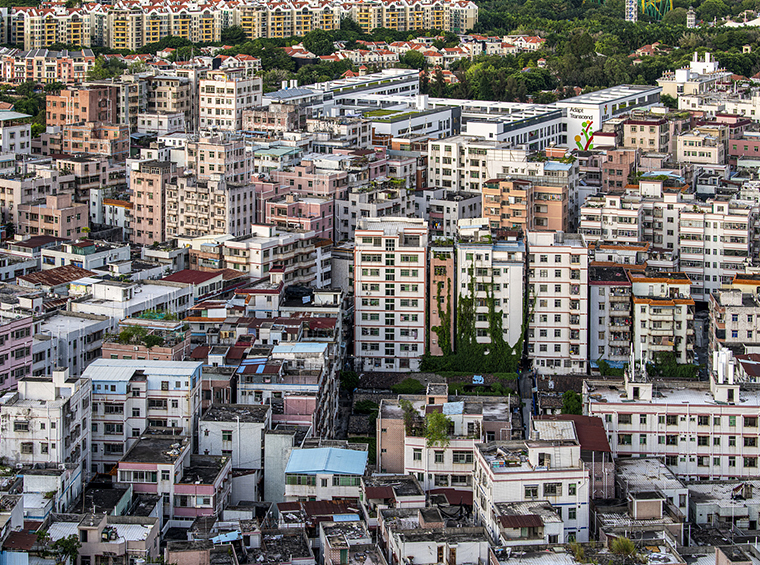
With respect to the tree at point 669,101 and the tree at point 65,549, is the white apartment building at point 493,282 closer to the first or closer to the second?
the tree at point 65,549

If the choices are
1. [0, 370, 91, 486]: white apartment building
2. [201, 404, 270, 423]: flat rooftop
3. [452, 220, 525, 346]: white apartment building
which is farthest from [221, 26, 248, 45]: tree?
[0, 370, 91, 486]: white apartment building

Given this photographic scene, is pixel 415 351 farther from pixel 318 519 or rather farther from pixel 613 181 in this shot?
pixel 613 181

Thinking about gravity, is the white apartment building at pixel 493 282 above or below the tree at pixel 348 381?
above

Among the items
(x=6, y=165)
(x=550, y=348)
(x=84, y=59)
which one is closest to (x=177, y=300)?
(x=550, y=348)

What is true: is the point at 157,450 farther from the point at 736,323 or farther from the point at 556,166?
the point at 556,166

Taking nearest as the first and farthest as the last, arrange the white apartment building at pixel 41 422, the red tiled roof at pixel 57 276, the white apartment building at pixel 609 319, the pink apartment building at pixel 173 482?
the pink apartment building at pixel 173 482 < the white apartment building at pixel 41 422 < the white apartment building at pixel 609 319 < the red tiled roof at pixel 57 276

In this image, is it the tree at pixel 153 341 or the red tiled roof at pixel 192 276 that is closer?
the tree at pixel 153 341

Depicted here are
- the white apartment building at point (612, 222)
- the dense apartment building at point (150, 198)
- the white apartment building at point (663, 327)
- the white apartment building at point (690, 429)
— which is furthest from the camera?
the dense apartment building at point (150, 198)

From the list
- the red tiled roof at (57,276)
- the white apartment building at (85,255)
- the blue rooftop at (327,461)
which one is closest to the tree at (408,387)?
the blue rooftop at (327,461)
